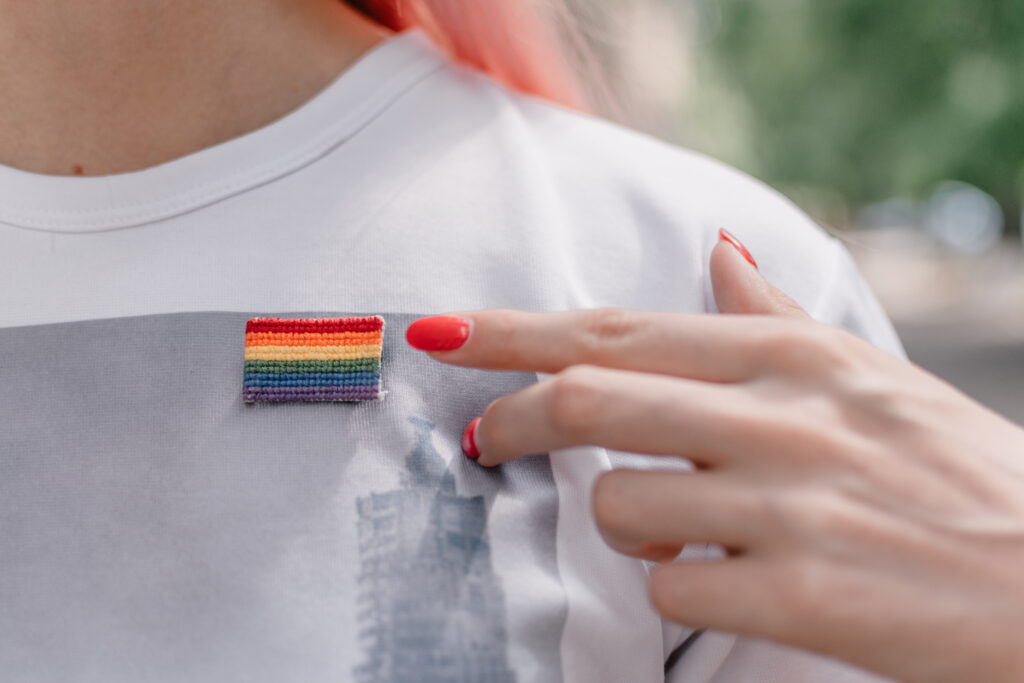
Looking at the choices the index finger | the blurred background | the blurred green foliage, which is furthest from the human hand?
the blurred green foliage

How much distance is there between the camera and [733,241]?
0.75 metres

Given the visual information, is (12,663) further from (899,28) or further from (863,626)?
(899,28)

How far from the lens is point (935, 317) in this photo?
451 inches

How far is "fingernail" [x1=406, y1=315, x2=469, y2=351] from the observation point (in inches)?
23.9

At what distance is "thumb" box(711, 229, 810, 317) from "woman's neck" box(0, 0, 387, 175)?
38 centimetres

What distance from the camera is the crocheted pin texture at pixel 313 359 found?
26.0 inches

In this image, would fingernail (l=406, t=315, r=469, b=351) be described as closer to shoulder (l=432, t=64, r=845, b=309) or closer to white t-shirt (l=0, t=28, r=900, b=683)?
white t-shirt (l=0, t=28, r=900, b=683)

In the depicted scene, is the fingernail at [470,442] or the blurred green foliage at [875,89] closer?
the fingernail at [470,442]

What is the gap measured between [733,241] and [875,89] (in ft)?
28.1

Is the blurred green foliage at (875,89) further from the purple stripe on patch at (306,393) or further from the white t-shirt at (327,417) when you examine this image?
the purple stripe on patch at (306,393)

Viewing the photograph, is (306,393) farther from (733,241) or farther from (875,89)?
(875,89)

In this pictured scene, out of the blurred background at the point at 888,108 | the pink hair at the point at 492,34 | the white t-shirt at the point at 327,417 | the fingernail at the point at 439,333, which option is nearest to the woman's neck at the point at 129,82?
the white t-shirt at the point at 327,417

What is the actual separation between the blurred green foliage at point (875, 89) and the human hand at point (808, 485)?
6.70m

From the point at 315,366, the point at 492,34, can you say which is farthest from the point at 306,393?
the point at 492,34
